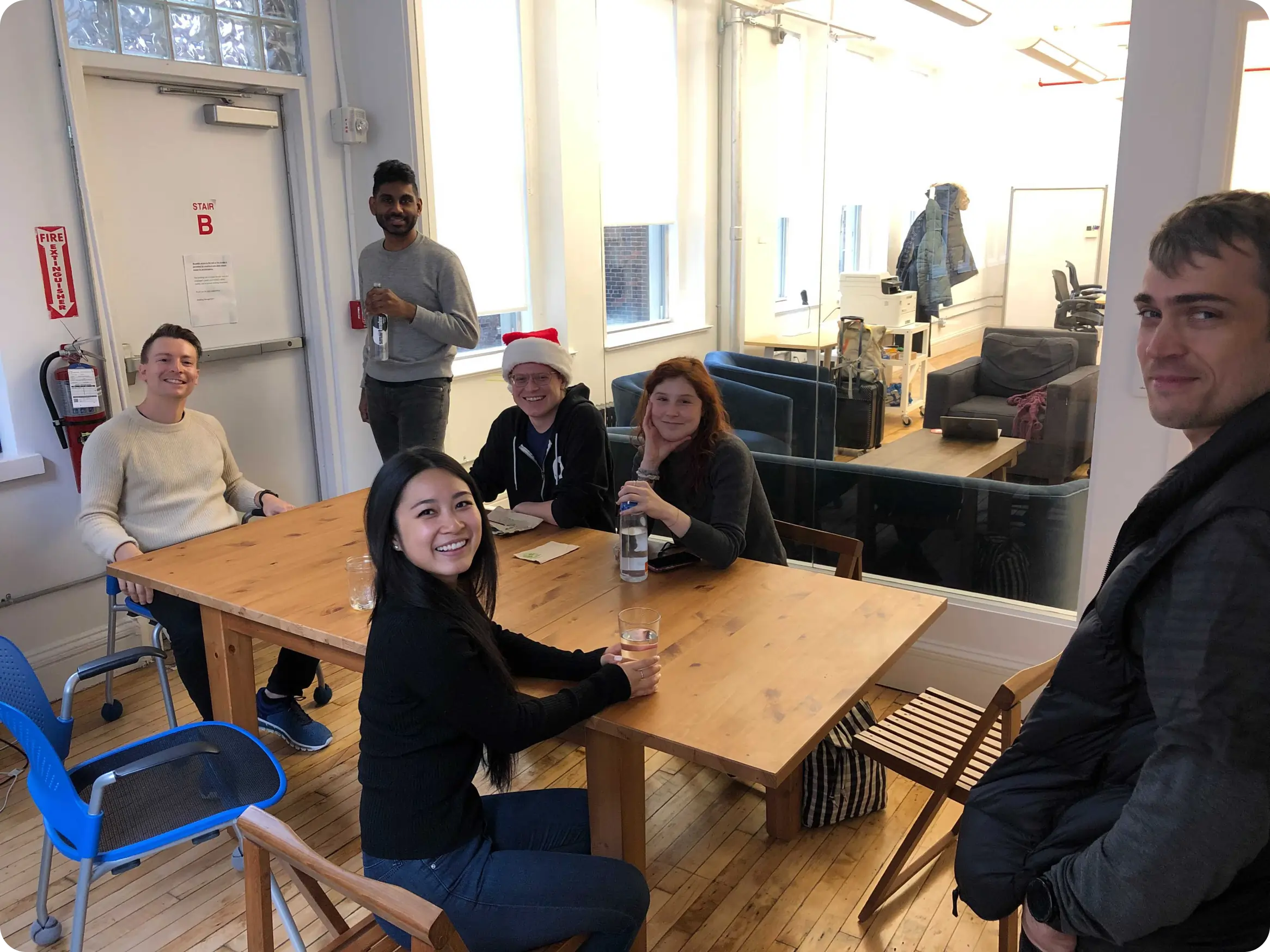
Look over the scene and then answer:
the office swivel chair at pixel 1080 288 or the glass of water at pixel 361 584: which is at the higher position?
the office swivel chair at pixel 1080 288

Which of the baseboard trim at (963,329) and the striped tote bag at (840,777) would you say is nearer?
the striped tote bag at (840,777)

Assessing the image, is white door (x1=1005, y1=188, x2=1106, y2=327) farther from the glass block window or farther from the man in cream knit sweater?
the glass block window

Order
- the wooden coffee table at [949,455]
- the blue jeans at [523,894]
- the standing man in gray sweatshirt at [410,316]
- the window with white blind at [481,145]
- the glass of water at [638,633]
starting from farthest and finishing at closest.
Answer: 1. the window with white blind at [481,145]
2. the standing man in gray sweatshirt at [410,316]
3. the wooden coffee table at [949,455]
4. the glass of water at [638,633]
5. the blue jeans at [523,894]

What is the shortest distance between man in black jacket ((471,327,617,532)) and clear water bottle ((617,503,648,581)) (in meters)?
0.48

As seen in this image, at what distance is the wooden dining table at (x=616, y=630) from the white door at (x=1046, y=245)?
4.10ft

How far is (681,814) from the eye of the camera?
8.63ft

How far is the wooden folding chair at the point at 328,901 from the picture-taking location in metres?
1.18

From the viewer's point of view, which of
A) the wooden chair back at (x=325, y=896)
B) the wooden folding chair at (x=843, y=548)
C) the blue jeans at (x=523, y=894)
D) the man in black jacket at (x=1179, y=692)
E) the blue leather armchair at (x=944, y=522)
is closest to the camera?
the man in black jacket at (x=1179, y=692)

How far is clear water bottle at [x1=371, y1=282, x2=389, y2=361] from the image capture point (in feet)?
11.5

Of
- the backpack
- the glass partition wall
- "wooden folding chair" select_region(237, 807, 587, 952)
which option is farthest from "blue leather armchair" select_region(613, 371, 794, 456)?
"wooden folding chair" select_region(237, 807, 587, 952)

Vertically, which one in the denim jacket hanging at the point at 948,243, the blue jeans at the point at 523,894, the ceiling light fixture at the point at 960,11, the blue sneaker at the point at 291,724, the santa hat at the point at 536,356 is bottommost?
the blue sneaker at the point at 291,724

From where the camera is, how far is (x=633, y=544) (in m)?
2.23

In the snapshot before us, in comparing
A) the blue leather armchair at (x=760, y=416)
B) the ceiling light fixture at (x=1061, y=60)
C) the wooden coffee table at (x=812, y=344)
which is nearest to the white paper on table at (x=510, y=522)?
the blue leather armchair at (x=760, y=416)

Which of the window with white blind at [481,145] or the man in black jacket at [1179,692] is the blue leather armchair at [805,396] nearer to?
the window with white blind at [481,145]
